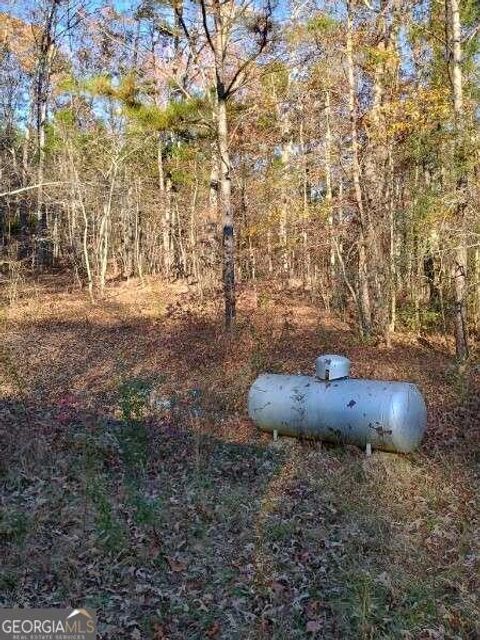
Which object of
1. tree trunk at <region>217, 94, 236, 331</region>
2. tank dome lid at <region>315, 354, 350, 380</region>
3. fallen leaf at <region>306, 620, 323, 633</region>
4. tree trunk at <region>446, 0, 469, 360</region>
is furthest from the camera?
tree trunk at <region>217, 94, 236, 331</region>

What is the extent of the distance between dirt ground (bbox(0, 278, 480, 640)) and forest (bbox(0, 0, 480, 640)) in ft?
0.09

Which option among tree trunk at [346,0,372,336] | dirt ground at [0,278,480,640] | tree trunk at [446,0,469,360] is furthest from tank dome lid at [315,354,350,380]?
tree trunk at [346,0,372,336]

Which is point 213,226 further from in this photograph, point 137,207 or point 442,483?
point 442,483

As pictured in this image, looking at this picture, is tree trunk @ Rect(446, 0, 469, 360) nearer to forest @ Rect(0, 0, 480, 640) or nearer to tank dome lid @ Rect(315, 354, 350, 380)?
forest @ Rect(0, 0, 480, 640)

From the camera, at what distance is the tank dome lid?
8.20 metres

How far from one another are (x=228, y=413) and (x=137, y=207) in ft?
68.7

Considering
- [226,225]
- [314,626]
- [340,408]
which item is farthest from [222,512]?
[226,225]

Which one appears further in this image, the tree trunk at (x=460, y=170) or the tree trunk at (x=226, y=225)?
the tree trunk at (x=226, y=225)

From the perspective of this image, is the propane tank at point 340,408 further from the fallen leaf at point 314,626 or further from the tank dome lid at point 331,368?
the fallen leaf at point 314,626

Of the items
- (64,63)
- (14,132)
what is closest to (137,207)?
(64,63)

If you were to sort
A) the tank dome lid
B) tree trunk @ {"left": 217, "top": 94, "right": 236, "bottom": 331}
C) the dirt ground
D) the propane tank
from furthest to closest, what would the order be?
tree trunk @ {"left": 217, "top": 94, "right": 236, "bottom": 331}, the tank dome lid, the propane tank, the dirt ground

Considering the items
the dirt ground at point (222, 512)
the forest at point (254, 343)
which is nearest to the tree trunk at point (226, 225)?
the forest at point (254, 343)

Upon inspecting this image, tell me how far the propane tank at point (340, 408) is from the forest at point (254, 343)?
328 mm

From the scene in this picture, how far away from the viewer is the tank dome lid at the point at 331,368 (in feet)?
26.9
